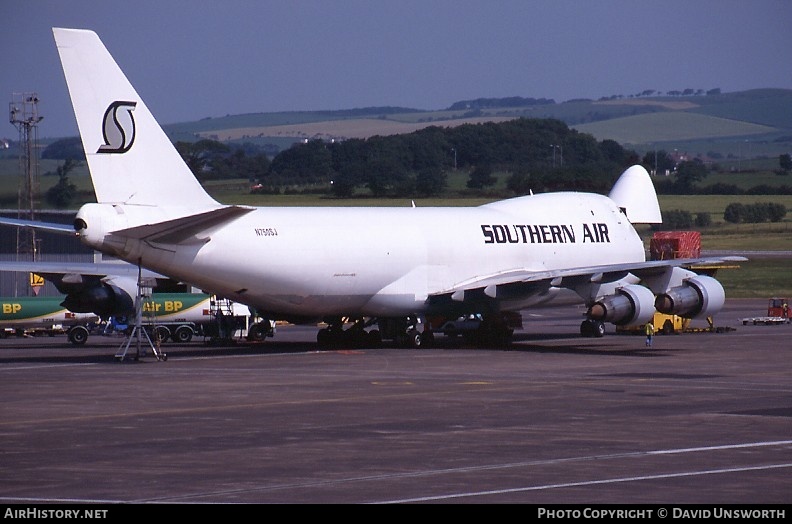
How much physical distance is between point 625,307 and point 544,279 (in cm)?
273

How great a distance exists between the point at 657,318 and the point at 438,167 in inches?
1241

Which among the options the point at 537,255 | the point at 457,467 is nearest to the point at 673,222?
the point at 537,255

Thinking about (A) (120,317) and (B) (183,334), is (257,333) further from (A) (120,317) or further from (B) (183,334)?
(A) (120,317)

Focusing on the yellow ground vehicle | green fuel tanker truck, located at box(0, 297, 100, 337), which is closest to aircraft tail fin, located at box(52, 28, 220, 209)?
green fuel tanker truck, located at box(0, 297, 100, 337)

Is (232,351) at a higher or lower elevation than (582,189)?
lower

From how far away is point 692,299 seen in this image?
140 ft

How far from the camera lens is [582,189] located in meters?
64.6

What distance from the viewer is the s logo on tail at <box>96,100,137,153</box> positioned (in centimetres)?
3538

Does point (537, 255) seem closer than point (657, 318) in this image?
Yes

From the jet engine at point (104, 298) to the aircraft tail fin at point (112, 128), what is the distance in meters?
10.1

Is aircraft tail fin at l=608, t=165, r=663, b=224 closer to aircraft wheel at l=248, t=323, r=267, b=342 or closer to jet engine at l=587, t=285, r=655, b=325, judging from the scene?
jet engine at l=587, t=285, r=655, b=325

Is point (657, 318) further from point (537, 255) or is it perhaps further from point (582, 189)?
point (582, 189)

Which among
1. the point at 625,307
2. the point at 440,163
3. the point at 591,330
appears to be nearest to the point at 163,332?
the point at 591,330

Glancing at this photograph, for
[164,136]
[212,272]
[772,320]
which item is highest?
[164,136]
